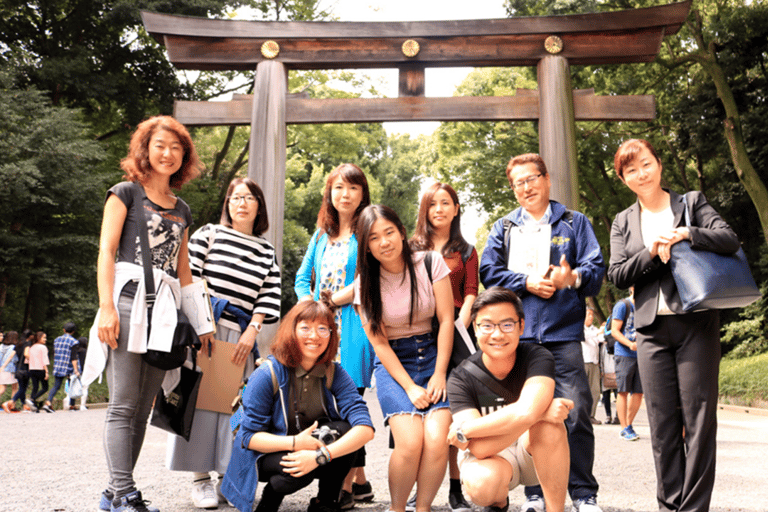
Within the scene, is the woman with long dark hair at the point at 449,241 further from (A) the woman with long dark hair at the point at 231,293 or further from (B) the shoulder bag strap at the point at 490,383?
(A) the woman with long dark hair at the point at 231,293

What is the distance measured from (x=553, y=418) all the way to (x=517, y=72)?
1818 cm

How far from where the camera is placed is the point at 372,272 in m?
3.63

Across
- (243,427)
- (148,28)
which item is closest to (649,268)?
(243,427)

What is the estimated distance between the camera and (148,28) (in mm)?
8656

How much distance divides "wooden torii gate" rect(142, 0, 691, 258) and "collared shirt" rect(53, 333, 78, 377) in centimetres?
676

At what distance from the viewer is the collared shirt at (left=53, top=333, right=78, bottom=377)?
42.7 feet

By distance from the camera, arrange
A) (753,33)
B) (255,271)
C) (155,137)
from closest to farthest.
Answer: (155,137), (255,271), (753,33)

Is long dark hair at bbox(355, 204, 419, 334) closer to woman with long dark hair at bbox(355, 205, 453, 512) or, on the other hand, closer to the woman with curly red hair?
woman with long dark hair at bbox(355, 205, 453, 512)

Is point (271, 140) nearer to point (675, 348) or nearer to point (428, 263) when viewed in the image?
point (428, 263)

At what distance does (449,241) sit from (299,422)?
161 centimetres

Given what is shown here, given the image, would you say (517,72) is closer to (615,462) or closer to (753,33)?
(753,33)

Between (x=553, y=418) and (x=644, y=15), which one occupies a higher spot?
(x=644, y=15)

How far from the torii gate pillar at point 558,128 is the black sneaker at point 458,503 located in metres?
5.11

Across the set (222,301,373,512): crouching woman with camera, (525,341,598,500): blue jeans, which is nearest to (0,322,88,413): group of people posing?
(222,301,373,512): crouching woman with camera
